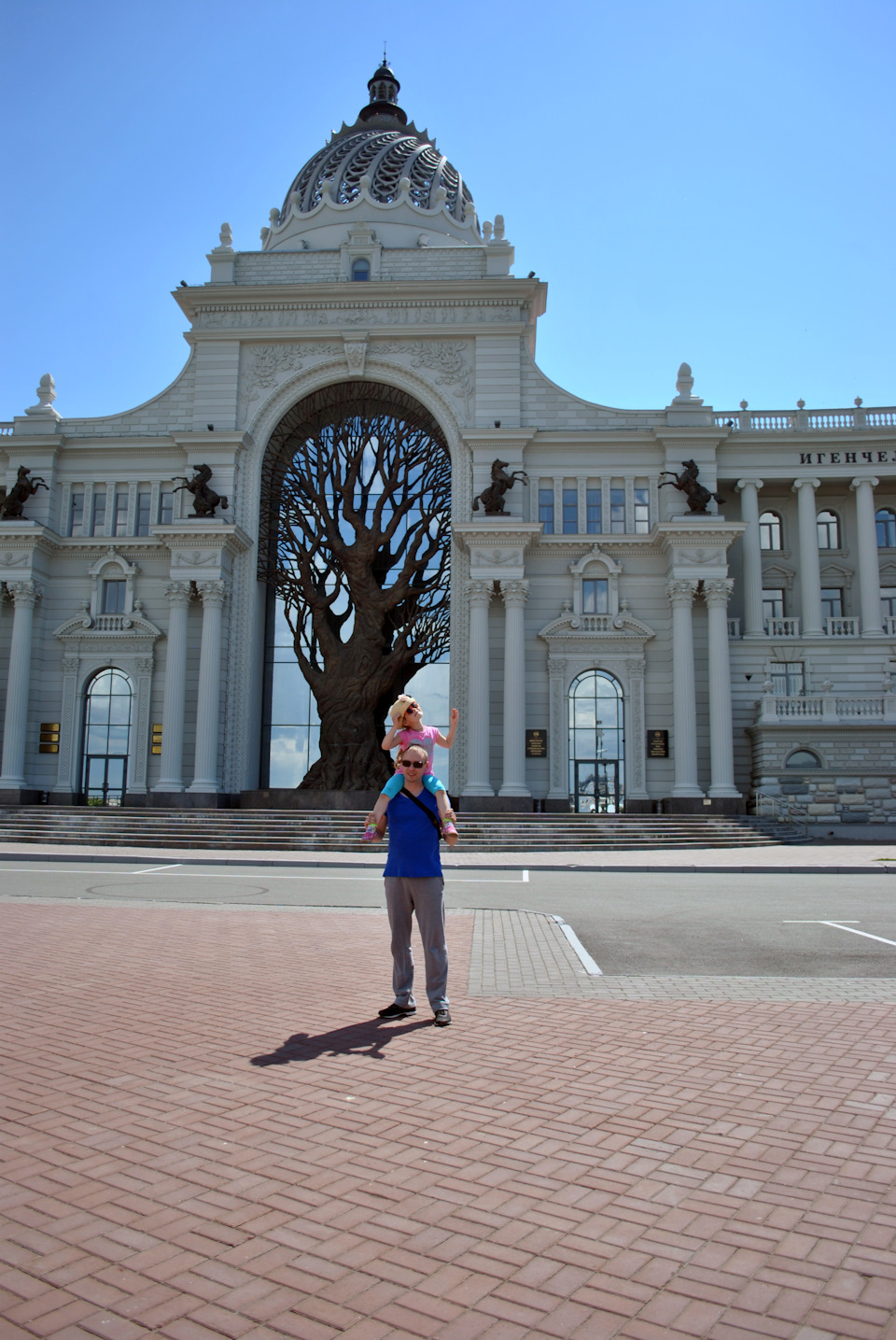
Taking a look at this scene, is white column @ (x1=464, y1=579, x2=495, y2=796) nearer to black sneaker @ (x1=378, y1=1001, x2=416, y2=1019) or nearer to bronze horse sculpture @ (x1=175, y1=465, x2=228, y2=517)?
bronze horse sculpture @ (x1=175, y1=465, x2=228, y2=517)

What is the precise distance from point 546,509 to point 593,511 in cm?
191

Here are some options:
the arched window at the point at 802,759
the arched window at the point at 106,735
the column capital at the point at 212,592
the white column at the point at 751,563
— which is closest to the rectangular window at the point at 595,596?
the white column at the point at 751,563

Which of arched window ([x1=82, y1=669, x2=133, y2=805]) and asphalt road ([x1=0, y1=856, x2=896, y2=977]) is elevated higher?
arched window ([x1=82, y1=669, x2=133, y2=805])

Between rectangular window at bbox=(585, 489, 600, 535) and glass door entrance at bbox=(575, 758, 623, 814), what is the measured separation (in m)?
9.37

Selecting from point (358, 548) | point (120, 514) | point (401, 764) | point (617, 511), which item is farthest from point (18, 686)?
point (401, 764)

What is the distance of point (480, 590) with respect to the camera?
3744cm

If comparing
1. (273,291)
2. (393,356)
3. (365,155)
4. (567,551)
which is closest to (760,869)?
(567,551)

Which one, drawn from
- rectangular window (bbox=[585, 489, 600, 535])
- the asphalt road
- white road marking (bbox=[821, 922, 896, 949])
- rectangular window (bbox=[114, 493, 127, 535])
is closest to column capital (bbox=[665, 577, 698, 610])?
rectangular window (bbox=[585, 489, 600, 535])

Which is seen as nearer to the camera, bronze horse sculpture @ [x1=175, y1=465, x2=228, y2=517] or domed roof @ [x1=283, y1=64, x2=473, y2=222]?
bronze horse sculpture @ [x1=175, y1=465, x2=228, y2=517]

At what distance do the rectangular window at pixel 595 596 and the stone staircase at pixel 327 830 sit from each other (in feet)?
32.7

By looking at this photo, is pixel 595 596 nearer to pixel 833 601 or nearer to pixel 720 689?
pixel 720 689

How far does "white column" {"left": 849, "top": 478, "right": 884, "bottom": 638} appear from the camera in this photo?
39594 mm

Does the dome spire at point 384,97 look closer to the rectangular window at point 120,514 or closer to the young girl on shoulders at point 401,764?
the rectangular window at point 120,514

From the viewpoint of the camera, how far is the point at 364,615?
130 ft
